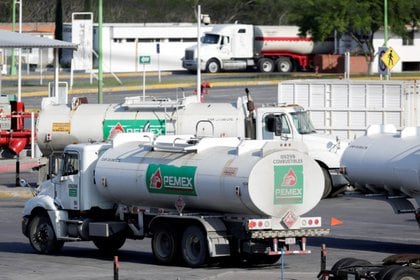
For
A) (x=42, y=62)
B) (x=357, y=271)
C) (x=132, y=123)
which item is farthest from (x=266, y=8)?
(x=357, y=271)

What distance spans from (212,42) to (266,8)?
26499mm

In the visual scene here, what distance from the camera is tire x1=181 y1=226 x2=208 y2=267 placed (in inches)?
785

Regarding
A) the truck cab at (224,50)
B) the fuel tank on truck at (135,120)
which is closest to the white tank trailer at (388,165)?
the fuel tank on truck at (135,120)

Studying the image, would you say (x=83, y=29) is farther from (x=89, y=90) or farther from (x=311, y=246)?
(x=311, y=246)

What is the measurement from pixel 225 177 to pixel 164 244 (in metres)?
2.03

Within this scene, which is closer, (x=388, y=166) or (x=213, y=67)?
(x=388, y=166)

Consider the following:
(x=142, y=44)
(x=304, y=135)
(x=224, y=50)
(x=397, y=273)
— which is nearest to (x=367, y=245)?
(x=397, y=273)

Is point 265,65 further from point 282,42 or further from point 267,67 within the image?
point 282,42

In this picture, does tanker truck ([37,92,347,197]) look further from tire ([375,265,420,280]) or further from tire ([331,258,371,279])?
tire ([375,265,420,280])

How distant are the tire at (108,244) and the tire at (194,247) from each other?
7.35ft

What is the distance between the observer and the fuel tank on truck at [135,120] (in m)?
33.7

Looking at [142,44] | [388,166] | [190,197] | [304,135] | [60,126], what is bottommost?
Answer: [190,197]

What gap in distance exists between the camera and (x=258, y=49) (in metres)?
82.2

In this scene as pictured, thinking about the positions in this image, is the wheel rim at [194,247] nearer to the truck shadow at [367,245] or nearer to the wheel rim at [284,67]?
the truck shadow at [367,245]
